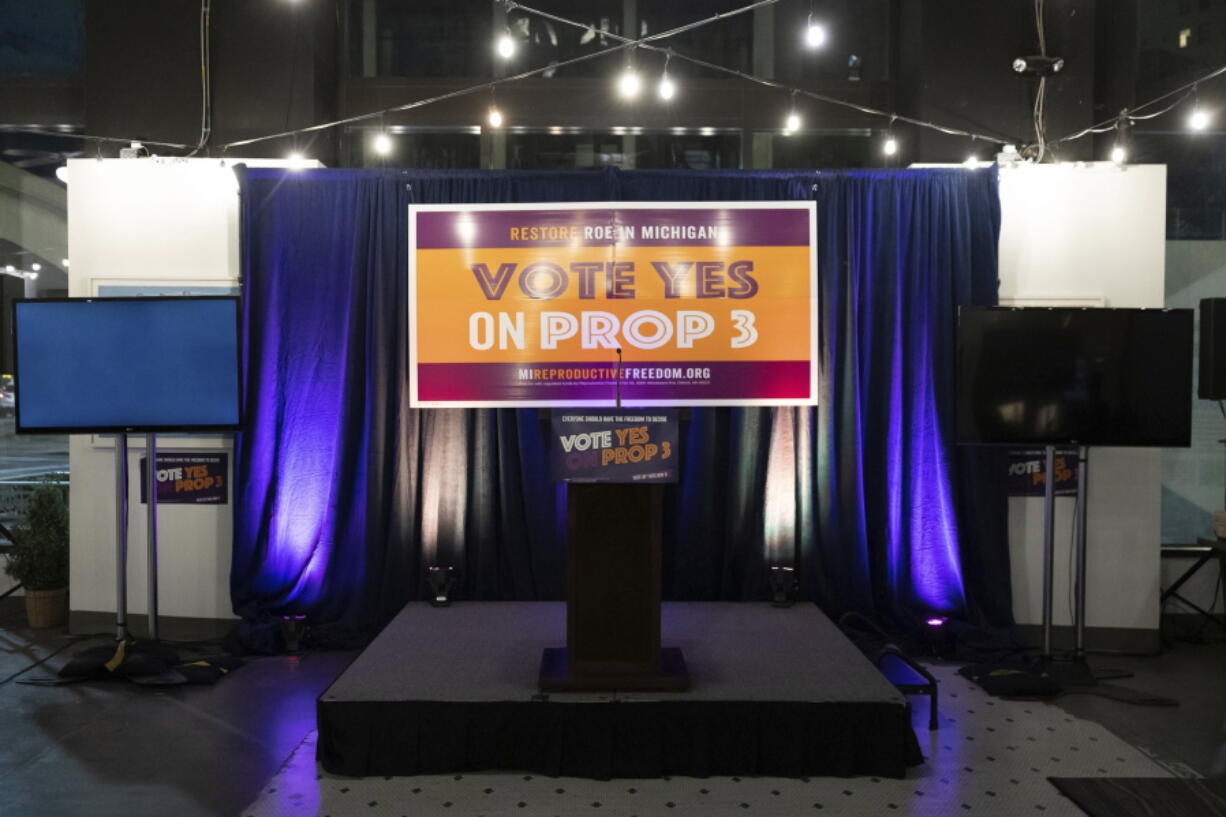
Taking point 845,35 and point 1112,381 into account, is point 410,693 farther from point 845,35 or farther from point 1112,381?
point 845,35

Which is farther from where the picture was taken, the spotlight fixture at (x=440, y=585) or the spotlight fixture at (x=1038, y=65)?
the spotlight fixture at (x=440, y=585)

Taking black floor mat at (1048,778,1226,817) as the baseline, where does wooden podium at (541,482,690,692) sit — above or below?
above

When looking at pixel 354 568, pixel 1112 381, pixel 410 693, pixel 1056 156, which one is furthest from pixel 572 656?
pixel 1056 156

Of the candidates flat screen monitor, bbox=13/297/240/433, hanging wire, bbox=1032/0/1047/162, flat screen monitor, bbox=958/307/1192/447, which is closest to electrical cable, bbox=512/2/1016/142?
hanging wire, bbox=1032/0/1047/162

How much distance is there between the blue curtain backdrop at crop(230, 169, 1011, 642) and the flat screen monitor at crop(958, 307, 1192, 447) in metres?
0.40

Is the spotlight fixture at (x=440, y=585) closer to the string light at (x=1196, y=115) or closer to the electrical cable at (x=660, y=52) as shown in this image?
the electrical cable at (x=660, y=52)

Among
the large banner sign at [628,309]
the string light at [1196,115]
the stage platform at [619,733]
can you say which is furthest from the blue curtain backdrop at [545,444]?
the stage platform at [619,733]

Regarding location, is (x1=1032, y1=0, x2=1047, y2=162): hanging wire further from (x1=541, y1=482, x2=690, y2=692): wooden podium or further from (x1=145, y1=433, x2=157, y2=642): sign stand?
(x1=145, y1=433, x2=157, y2=642): sign stand

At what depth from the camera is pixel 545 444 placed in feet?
15.8

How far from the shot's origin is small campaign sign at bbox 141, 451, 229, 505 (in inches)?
196

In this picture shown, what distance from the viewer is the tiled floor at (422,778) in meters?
3.10

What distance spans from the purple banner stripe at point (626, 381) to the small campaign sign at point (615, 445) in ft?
3.40

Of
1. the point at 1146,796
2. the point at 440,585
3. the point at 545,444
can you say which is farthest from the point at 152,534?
the point at 1146,796

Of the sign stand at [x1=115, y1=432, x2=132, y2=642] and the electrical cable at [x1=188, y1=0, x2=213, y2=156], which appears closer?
the sign stand at [x1=115, y1=432, x2=132, y2=642]
